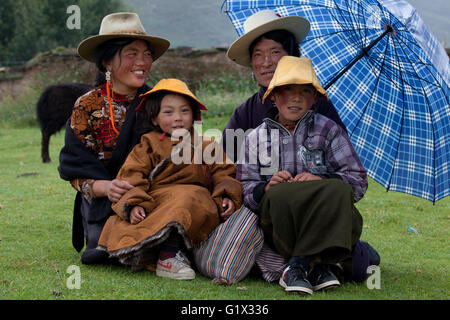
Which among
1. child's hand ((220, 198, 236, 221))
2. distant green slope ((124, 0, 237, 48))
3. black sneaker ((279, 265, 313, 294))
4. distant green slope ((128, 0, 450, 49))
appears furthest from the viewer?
distant green slope ((124, 0, 237, 48))

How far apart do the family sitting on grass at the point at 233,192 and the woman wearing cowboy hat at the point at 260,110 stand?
1cm

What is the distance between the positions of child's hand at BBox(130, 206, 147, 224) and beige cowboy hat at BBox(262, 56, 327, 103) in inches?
43.9

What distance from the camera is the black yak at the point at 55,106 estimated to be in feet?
36.1

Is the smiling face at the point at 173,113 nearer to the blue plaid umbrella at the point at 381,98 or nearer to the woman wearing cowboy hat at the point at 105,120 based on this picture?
the woman wearing cowboy hat at the point at 105,120

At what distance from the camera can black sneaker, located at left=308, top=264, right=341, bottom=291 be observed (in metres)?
3.36

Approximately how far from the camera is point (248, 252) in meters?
3.70

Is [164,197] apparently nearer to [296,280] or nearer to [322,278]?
[296,280]

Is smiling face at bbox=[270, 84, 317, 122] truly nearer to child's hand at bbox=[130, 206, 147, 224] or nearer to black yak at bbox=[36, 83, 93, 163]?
child's hand at bbox=[130, 206, 147, 224]

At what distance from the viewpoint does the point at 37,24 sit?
30.5m

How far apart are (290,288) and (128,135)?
1.70 meters

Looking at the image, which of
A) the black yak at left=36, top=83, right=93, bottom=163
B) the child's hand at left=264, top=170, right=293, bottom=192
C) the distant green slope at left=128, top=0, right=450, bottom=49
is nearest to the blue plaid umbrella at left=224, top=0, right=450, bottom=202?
the child's hand at left=264, top=170, right=293, bottom=192

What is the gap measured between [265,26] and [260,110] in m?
0.69
